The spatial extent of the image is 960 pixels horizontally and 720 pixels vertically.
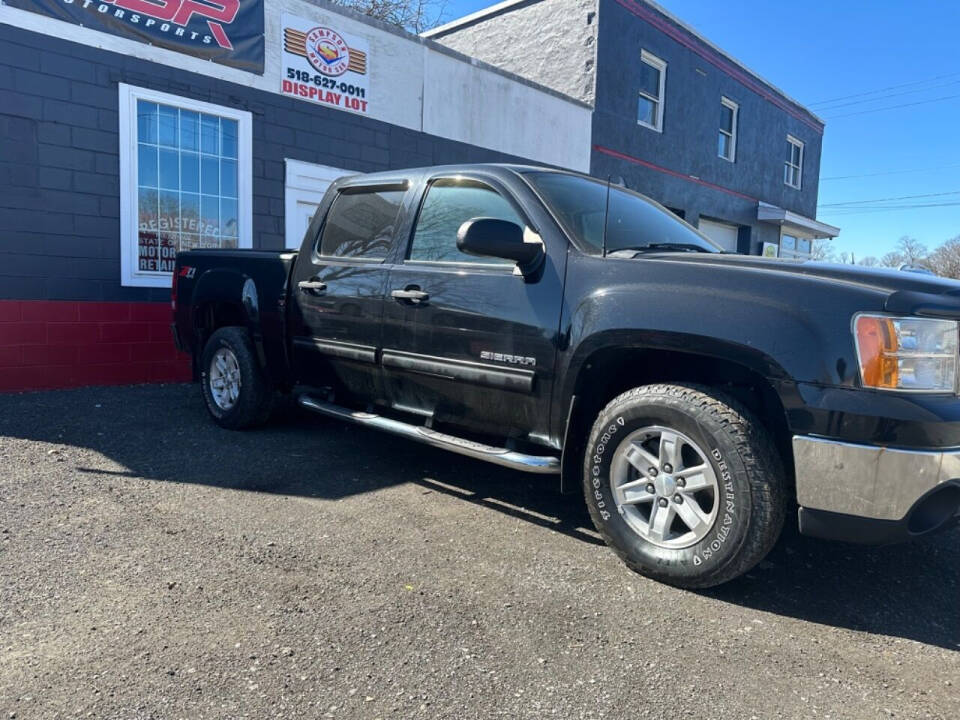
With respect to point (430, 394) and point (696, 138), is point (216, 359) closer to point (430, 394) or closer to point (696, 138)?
point (430, 394)

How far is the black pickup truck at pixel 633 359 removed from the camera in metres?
2.62

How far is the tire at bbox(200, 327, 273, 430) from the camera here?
534 cm

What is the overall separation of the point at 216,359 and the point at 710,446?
4154 mm

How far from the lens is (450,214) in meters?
4.13

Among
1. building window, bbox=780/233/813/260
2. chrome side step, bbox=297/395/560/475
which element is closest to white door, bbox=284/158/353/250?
chrome side step, bbox=297/395/560/475

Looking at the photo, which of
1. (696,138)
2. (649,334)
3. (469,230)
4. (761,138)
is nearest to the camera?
(649,334)

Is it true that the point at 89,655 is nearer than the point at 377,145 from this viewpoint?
Yes

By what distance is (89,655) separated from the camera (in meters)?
2.44

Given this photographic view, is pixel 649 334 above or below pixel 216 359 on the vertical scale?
above

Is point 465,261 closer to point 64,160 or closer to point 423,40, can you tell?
point 64,160

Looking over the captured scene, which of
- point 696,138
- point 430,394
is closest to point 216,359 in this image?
point 430,394

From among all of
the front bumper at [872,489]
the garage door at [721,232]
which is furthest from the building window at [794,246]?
the front bumper at [872,489]

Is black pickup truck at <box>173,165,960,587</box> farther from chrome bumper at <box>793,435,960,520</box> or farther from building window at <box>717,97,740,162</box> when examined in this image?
building window at <box>717,97,740,162</box>

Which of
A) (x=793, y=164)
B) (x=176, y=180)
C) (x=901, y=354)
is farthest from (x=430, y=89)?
(x=793, y=164)
